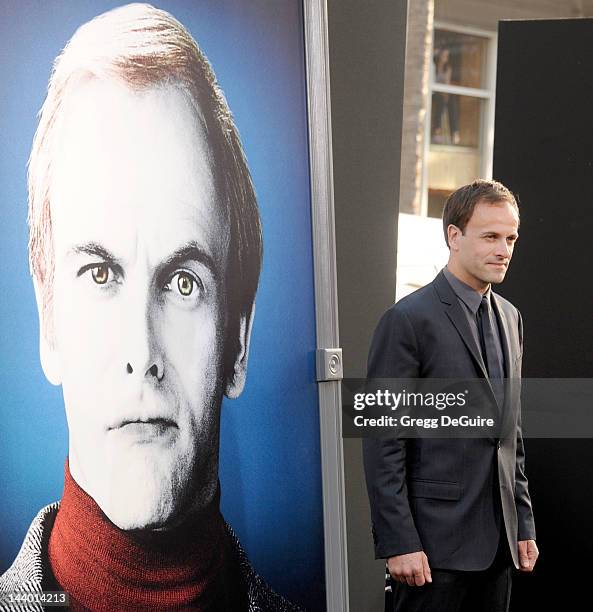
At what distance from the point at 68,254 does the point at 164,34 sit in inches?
26.2

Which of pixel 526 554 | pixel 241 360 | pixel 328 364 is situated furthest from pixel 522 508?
pixel 241 360

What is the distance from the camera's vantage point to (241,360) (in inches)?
116

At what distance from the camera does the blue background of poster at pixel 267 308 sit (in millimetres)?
2525

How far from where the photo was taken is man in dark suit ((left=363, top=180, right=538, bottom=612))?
2.92 meters

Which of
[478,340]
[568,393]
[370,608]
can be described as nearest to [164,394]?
[478,340]

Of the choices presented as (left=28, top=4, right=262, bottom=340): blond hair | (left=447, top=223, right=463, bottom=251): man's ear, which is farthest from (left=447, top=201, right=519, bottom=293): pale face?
(left=28, top=4, right=262, bottom=340): blond hair

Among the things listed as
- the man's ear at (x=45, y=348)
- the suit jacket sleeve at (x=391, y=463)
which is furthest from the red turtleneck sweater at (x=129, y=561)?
the suit jacket sleeve at (x=391, y=463)

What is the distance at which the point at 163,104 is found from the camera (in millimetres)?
2779

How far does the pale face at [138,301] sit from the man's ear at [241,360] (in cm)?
3

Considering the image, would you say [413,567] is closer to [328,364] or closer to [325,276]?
[328,364]

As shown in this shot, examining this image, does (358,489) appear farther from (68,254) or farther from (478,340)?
(68,254)

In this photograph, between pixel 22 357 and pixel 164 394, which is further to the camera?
pixel 164 394

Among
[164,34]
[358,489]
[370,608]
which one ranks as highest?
[164,34]

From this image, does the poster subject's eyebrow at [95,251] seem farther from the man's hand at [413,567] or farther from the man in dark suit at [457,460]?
the man's hand at [413,567]
